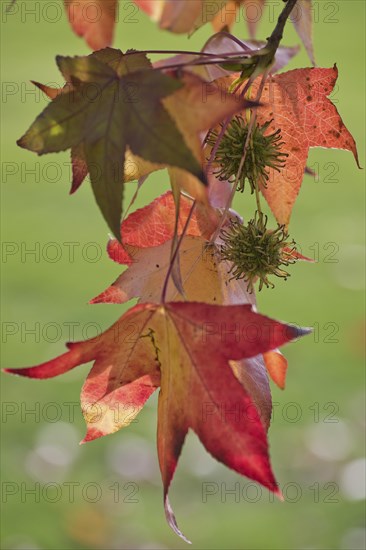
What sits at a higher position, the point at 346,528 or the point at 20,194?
the point at 20,194

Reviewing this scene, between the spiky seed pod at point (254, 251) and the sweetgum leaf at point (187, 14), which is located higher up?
the sweetgum leaf at point (187, 14)

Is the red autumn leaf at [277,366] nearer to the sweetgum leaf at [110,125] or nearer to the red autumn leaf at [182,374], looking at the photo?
→ the red autumn leaf at [182,374]

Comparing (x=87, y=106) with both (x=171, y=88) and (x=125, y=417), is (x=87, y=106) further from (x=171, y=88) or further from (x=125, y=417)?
(x=125, y=417)

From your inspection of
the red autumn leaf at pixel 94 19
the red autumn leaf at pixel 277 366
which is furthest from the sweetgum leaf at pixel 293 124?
the red autumn leaf at pixel 94 19

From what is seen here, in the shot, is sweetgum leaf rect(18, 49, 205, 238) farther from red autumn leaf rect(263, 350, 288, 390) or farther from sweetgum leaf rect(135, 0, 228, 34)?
red autumn leaf rect(263, 350, 288, 390)

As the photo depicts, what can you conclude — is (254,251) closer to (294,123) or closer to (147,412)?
(294,123)

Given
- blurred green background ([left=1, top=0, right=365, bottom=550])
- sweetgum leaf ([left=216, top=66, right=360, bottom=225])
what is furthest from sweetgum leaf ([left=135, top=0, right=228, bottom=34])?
blurred green background ([left=1, top=0, right=365, bottom=550])

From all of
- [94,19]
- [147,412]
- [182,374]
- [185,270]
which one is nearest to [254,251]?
[185,270]

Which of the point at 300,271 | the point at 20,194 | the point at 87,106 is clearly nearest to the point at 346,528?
the point at 300,271
